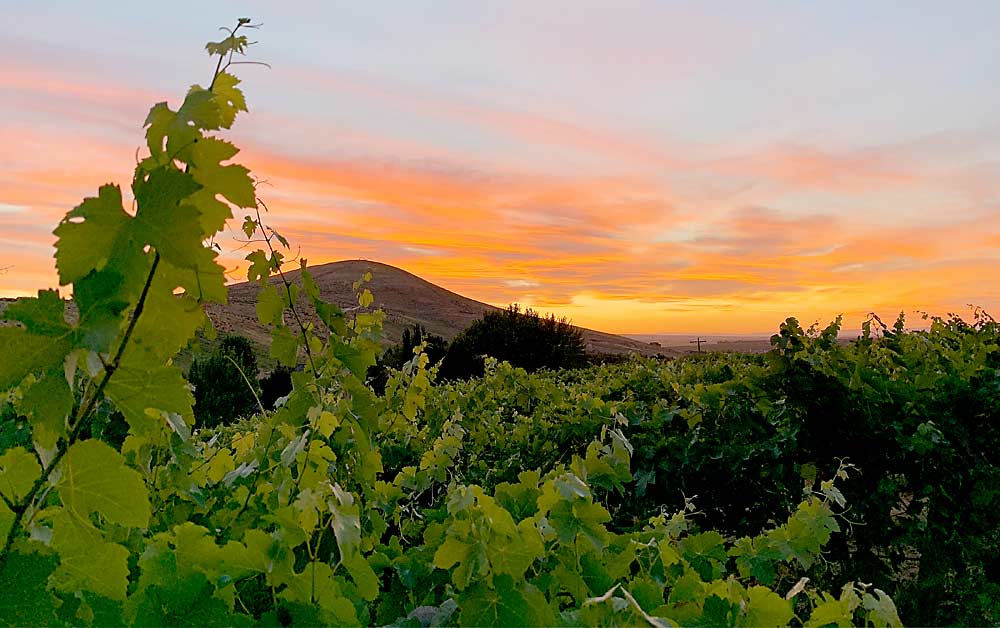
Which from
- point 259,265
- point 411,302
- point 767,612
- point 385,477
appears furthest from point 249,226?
point 411,302

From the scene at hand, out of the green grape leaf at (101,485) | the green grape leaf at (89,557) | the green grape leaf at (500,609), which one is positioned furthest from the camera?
the green grape leaf at (500,609)

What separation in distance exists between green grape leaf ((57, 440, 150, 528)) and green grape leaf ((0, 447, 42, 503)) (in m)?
0.17

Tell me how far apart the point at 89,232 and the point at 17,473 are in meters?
0.44

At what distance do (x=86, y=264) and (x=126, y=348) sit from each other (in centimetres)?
11

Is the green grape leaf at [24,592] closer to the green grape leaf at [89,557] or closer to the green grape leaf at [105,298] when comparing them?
the green grape leaf at [89,557]

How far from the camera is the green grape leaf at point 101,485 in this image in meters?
0.88

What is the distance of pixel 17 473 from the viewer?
40.4 inches

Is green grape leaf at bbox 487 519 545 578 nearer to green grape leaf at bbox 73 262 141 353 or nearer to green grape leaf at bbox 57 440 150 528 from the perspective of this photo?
green grape leaf at bbox 57 440 150 528

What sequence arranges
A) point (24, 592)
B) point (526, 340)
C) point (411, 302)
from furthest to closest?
point (411, 302) → point (526, 340) → point (24, 592)

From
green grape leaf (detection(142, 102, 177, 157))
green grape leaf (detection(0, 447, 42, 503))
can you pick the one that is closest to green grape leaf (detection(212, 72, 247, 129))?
green grape leaf (detection(142, 102, 177, 157))

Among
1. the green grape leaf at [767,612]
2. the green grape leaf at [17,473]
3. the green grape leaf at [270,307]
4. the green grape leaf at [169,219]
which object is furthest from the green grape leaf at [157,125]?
the green grape leaf at [767,612]

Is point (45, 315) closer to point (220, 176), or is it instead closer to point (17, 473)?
point (220, 176)

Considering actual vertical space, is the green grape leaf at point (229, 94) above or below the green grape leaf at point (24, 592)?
above

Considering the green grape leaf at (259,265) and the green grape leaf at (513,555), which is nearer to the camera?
the green grape leaf at (513,555)
